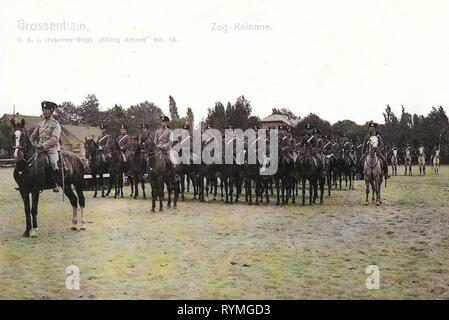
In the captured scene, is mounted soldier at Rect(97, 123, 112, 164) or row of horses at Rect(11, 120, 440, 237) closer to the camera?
row of horses at Rect(11, 120, 440, 237)

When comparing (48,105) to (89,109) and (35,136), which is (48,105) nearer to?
(35,136)

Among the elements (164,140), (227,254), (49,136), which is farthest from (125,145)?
(227,254)

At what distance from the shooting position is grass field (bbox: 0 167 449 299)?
22.7 feet

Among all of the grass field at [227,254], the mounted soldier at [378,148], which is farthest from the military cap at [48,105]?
the mounted soldier at [378,148]

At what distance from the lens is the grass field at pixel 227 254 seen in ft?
22.7

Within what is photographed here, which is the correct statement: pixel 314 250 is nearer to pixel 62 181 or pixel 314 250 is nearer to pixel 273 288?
pixel 273 288

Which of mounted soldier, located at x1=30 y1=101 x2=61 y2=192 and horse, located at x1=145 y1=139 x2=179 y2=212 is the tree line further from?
mounted soldier, located at x1=30 y1=101 x2=61 y2=192

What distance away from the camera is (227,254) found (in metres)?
8.89

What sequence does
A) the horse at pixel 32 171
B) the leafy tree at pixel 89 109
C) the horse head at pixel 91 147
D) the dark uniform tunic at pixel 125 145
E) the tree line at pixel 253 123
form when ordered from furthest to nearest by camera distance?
the tree line at pixel 253 123
the horse head at pixel 91 147
the dark uniform tunic at pixel 125 145
the leafy tree at pixel 89 109
the horse at pixel 32 171

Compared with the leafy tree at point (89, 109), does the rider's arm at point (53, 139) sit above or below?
below

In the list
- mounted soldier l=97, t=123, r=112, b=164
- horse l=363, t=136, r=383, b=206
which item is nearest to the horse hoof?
mounted soldier l=97, t=123, r=112, b=164

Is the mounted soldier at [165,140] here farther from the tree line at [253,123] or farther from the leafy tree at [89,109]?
the tree line at [253,123]

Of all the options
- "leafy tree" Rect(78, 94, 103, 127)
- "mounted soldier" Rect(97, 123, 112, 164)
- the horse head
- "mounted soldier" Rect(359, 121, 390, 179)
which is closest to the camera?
"mounted soldier" Rect(359, 121, 390, 179)
